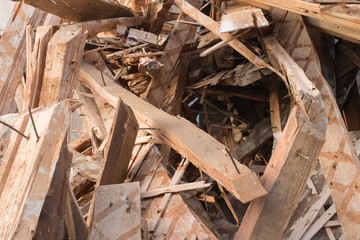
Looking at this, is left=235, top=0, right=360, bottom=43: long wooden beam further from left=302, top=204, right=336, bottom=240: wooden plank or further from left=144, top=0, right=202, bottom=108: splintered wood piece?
left=302, top=204, right=336, bottom=240: wooden plank

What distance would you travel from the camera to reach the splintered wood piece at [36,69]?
3.65 m

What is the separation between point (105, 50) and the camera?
6.41 m

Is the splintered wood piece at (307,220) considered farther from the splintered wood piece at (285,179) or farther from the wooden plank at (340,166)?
the splintered wood piece at (285,179)

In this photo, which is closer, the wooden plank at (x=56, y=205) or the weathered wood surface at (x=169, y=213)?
the wooden plank at (x=56, y=205)

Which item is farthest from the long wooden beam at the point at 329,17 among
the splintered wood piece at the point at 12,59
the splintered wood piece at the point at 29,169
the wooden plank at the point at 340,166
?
the splintered wood piece at the point at 12,59

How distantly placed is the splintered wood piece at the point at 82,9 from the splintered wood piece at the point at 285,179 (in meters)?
3.32

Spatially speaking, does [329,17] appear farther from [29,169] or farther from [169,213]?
[29,169]

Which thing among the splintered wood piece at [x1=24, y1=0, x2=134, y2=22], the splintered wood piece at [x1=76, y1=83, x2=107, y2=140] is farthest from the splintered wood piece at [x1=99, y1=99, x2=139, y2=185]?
the splintered wood piece at [x1=24, y1=0, x2=134, y2=22]

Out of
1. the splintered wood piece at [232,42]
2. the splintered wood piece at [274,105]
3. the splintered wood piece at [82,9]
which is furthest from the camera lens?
the splintered wood piece at [274,105]

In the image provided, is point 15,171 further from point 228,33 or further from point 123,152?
point 228,33

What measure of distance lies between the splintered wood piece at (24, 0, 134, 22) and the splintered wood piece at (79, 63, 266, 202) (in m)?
0.96

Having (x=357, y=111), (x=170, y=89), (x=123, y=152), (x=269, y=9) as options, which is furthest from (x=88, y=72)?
(x=357, y=111)

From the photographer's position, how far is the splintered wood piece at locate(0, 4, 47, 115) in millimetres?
5488

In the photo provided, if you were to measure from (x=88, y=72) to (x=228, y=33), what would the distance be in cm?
187
